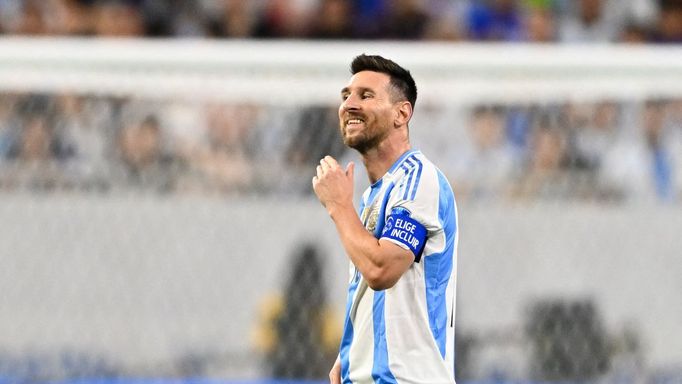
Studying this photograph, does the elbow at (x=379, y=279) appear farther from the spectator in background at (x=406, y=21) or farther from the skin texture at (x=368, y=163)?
the spectator in background at (x=406, y=21)

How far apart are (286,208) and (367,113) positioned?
9.98 ft

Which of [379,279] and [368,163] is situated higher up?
[368,163]

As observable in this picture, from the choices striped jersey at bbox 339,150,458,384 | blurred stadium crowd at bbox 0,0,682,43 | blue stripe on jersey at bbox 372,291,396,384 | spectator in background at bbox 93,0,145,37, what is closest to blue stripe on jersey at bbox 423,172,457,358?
striped jersey at bbox 339,150,458,384

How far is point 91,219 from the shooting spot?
240 inches

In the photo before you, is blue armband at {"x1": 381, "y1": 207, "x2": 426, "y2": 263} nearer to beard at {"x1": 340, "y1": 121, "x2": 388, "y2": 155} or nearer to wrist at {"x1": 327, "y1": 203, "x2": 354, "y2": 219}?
wrist at {"x1": 327, "y1": 203, "x2": 354, "y2": 219}

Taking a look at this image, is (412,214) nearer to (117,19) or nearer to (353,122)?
(353,122)

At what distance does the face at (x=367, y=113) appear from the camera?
10.6 feet

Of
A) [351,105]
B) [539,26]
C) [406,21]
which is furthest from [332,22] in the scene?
[351,105]

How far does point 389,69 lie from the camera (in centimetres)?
330

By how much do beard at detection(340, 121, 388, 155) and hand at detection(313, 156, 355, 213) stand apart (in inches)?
4.3

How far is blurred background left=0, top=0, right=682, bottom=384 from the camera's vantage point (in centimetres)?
568

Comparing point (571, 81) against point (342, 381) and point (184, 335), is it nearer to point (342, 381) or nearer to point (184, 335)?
point (184, 335)

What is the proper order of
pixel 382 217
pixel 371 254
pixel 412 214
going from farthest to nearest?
pixel 382 217 → pixel 412 214 → pixel 371 254

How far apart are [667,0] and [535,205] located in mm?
2820
